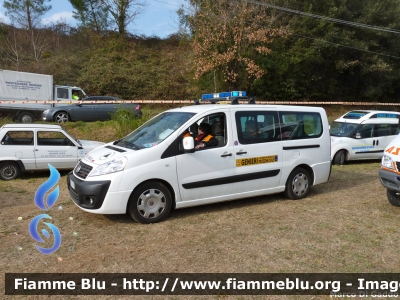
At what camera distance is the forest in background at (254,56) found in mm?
22000

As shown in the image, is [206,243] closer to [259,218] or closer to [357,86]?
[259,218]

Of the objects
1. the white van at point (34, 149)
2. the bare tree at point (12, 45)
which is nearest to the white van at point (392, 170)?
the white van at point (34, 149)

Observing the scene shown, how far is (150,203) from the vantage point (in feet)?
18.6

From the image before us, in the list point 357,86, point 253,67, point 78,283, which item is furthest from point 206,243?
point 357,86

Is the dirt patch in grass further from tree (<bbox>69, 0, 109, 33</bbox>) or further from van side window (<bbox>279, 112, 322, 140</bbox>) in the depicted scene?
tree (<bbox>69, 0, 109, 33</bbox>)

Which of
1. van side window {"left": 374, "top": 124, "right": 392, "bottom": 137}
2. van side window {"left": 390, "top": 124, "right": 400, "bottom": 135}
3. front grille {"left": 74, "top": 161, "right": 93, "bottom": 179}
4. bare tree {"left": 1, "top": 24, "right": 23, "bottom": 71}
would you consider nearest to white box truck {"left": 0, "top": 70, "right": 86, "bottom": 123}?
bare tree {"left": 1, "top": 24, "right": 23, "bottom": 71}

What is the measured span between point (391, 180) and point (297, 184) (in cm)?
169

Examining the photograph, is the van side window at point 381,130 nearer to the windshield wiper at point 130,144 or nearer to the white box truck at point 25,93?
the windshield wiper at point 130,144

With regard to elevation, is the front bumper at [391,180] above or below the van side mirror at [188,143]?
below

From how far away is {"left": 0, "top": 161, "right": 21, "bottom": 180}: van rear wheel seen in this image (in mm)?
9555

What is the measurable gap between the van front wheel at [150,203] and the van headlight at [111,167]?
0.41 meters

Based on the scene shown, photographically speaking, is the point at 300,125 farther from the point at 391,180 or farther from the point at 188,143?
the point at 188,143

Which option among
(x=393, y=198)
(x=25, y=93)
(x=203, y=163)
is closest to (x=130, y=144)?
(x=203, y=163)

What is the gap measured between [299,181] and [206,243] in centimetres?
301
